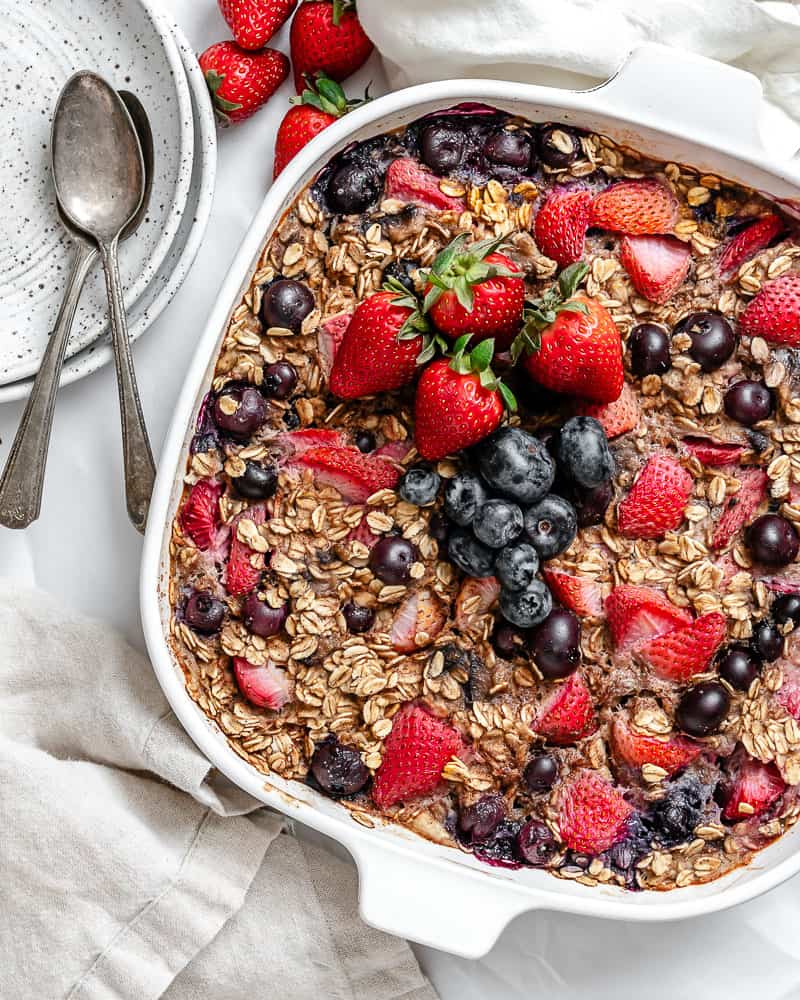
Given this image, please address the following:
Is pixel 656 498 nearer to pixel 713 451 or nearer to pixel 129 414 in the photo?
pixel 713 451

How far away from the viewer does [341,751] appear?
1.62 m

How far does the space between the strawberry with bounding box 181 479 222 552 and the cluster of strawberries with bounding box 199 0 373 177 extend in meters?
0.56

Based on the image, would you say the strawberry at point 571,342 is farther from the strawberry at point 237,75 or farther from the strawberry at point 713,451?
the strawberry at point 237,75

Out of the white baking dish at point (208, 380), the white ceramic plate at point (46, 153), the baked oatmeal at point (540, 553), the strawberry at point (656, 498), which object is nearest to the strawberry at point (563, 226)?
the baked oatmeal at point (540, 553)

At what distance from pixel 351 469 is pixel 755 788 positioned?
75cm

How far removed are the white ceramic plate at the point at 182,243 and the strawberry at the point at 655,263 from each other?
2.24 feet

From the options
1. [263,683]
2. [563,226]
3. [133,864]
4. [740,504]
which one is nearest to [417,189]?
→ [563,226]

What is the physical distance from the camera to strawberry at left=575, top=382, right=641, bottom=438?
5.09ft

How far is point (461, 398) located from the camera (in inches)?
55.8

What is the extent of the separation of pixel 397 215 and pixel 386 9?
35cm

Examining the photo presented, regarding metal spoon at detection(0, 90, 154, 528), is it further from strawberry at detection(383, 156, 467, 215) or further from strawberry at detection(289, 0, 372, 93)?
strawberry at detection(383, 156, 467, 215)

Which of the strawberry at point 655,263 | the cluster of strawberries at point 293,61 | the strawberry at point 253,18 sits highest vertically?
the strawberry at point 253,18

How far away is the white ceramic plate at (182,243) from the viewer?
5.75ft

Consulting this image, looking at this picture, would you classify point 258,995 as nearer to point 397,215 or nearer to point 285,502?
point 285,502
